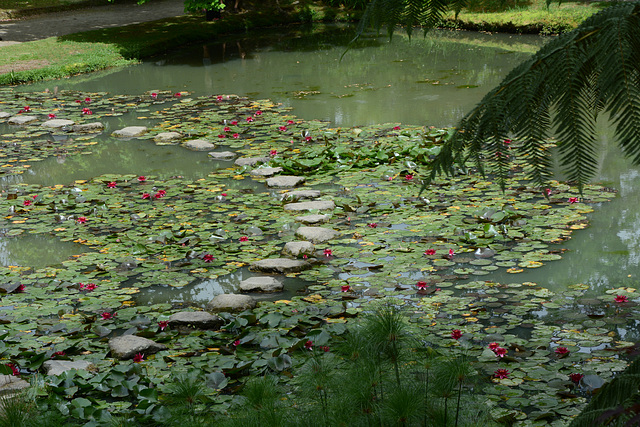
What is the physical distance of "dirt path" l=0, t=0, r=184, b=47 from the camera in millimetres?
17125

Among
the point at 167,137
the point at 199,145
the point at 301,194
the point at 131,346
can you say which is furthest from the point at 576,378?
the point at 167,137

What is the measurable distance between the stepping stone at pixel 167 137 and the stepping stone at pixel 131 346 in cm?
528

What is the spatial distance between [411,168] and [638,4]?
16.6 feet

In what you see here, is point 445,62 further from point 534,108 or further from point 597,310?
point 534,108

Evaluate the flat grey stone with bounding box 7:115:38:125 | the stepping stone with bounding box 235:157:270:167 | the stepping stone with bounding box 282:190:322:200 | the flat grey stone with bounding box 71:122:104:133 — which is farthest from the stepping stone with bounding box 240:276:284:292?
the flat grey stone with bounding box 7:115:38:125

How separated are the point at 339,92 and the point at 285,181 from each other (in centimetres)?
492

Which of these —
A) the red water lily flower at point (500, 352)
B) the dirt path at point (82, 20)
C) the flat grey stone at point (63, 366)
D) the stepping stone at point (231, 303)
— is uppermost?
the dirt path at point (82, 20)

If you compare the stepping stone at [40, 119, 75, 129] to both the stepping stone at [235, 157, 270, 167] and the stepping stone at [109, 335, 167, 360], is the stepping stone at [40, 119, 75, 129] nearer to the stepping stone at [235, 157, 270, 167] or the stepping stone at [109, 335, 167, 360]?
the stepping stone at [235, 157, 270, 167]

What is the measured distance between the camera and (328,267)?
469 centimetres

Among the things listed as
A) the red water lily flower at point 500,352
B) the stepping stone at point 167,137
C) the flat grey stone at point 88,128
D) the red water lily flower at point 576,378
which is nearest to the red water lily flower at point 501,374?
the red water lily flower at point 500,352

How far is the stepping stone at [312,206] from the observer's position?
5820 millimetres

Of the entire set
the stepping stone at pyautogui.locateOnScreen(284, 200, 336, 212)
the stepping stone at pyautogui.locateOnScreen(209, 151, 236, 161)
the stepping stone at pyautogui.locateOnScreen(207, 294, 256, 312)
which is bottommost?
the stepping stone at pyautogui.locateOnScreen(207, 294, 256, 312)

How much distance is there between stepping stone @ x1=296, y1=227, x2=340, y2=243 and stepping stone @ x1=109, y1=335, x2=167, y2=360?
6.01 feet

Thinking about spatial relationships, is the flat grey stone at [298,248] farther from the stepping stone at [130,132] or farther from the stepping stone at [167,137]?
the stepping stone at [130,132]
